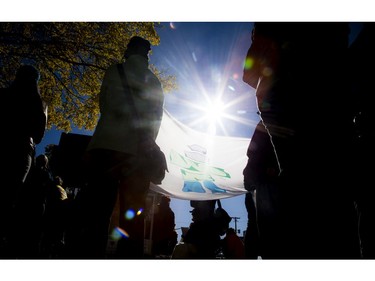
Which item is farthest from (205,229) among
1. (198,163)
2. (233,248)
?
(198,163)

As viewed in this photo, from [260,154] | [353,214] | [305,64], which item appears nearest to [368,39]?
[305,64]

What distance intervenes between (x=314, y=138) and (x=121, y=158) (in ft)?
3.56

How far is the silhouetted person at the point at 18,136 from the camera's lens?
1.98 metres

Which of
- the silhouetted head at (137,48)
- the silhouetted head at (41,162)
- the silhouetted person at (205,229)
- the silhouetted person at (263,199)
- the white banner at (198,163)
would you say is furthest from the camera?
the silhouetted head at (41,162)

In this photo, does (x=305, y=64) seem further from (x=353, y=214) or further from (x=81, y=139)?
(x=81, y=139)

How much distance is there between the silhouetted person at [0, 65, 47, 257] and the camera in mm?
1984

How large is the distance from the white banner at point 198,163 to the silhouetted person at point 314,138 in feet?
5.23

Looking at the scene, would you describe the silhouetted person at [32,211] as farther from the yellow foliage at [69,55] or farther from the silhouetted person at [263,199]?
the yellow foliage at [69,55]

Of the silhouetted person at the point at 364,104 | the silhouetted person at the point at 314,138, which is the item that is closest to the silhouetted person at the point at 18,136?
the silhouetted person at the point at 314,138

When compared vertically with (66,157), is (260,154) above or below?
below

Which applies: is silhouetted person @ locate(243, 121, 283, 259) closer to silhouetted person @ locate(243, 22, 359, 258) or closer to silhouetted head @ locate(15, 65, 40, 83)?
silhouetted person @ locate(243, 22, 359, 258)

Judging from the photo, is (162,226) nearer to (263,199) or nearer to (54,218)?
(54,218)

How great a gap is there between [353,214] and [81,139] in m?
9.83

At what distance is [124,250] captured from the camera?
1438 millimetres
